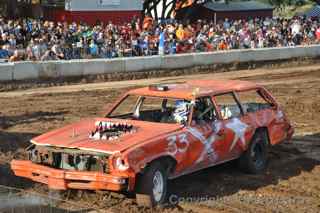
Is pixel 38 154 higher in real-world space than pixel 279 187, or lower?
higher

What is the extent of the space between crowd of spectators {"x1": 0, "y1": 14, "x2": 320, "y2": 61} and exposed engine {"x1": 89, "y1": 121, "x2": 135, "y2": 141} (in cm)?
1439

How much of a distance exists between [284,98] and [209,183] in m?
9.53

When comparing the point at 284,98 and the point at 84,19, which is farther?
the point at 84,19

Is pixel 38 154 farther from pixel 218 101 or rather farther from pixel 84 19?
pixel 84 19

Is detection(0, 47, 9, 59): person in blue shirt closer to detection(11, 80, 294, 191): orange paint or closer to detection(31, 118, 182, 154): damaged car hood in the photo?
detection(11, 80, 294, 191): orange paint

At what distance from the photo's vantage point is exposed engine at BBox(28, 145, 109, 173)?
24.9 feet

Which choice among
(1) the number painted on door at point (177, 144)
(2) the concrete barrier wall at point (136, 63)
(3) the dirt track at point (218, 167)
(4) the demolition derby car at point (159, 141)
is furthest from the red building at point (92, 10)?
(1) the number painted on door at point (177, 144)

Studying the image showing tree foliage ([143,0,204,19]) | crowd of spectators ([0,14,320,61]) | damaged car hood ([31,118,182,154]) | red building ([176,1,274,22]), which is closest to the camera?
damaged car hood ([31,118,182,154])

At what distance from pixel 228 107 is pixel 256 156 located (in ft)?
2.79

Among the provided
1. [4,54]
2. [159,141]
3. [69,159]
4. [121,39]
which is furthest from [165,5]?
[69,159]

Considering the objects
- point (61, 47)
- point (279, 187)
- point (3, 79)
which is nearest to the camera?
point (279, 187)

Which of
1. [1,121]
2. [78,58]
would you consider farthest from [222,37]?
[1,121]

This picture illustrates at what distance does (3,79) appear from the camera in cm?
2070

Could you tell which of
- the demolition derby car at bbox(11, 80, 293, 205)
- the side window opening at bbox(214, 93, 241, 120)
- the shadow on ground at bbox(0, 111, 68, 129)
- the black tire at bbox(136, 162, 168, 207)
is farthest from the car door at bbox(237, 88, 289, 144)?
the shadow on ground at bbox(0, 111, 68, 129)
